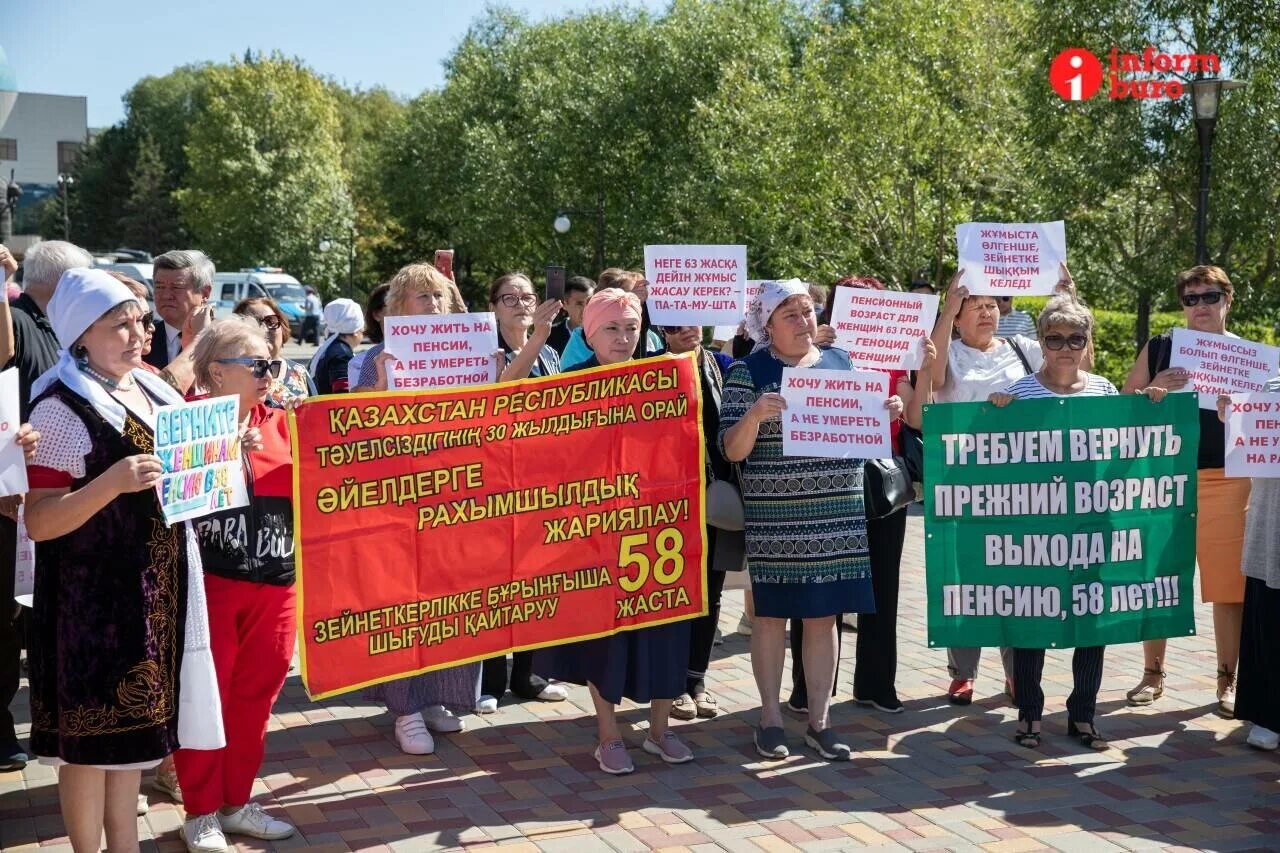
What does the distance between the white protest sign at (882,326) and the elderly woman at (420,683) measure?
6.01 ft

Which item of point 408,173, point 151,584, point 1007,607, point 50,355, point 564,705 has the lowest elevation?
point 564,705

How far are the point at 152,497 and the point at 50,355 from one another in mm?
2200

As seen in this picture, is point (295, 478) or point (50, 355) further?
point (50, 355)

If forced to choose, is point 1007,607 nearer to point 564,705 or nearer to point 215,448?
point 564,705

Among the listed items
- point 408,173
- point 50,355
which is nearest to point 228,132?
point 408,173

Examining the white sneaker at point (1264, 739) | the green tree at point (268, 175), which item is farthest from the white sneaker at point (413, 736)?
the green tree at point (268, 175)

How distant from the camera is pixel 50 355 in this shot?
594 cm

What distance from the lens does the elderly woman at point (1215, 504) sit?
6.40 meters

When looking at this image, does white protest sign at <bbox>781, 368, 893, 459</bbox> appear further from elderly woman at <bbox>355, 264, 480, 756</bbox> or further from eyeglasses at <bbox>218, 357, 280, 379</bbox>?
eyeglasses at <bbox>218, 357, 280, 379</bbox>

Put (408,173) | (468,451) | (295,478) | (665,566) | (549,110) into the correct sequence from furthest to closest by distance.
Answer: (408,173), (549,110), (665,566), (468,451), (295,478)

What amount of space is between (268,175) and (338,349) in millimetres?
56020

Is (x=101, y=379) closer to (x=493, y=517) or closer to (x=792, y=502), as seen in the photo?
(x=493, y=517)

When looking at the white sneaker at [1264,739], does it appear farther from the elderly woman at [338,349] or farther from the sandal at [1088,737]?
the elderly woman at [338,349]

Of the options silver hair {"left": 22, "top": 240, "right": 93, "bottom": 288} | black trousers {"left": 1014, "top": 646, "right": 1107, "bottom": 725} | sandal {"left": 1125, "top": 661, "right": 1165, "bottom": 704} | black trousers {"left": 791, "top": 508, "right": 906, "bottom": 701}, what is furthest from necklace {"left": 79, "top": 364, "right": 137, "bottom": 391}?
sandal {"left": 1125, "top": 661, "right": 1165, "bottom": 704}
